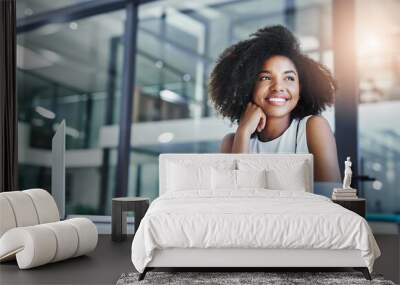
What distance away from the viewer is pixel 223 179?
192 inches

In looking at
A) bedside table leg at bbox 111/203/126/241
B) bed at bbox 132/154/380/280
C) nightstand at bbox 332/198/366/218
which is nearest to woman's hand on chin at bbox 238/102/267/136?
nightstand at bbox 332/198/366/218

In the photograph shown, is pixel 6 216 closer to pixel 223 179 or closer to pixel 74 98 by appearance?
pixel 223 179

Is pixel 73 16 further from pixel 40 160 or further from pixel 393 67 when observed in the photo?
pixel 393 67

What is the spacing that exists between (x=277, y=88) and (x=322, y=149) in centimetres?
90

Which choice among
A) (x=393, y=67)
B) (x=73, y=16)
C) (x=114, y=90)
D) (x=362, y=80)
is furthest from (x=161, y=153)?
(x=393, y=67)

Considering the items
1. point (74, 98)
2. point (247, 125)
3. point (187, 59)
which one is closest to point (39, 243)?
point (247, 125)

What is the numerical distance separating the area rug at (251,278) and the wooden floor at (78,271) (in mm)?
201

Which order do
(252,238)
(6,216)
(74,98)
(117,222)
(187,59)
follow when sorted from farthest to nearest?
(74,98) < (187,59) < (117,222) < (6,216) < (252,238)

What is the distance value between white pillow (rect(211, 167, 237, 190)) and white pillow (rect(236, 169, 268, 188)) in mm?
52

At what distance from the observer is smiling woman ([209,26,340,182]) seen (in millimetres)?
5754

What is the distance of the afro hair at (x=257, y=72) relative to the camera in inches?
228

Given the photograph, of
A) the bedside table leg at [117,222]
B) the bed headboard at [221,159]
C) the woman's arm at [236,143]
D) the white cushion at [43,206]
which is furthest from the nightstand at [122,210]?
the woman's arm at [236,143]

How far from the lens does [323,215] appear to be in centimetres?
338

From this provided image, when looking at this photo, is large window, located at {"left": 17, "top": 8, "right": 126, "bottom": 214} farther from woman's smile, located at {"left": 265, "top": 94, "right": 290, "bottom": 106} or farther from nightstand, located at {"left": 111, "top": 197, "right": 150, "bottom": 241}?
woman's smile, located at {"left": 265, "top": 94, "right": 290, "bottom": 106}
